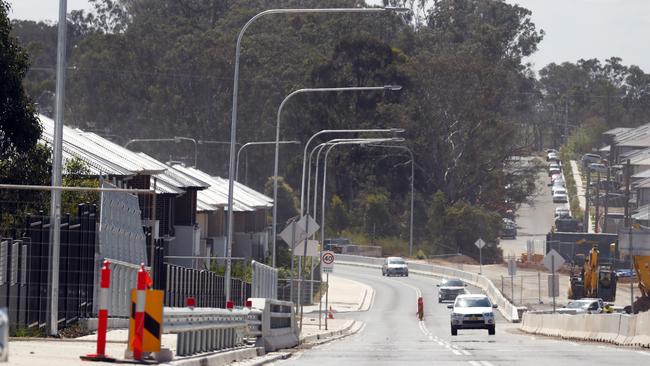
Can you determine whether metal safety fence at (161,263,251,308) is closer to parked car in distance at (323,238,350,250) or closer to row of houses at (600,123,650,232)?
parked car in distance at (323,238,350,250)

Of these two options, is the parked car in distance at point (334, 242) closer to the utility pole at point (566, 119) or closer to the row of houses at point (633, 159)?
→ the row of houses at point (633, 159)

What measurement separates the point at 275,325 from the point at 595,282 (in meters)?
41.7

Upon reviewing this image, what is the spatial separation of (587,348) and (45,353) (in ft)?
47.1

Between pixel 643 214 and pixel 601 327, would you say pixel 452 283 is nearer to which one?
pixel 643 214

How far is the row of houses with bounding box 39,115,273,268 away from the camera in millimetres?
50750

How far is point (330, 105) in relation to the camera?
366 feet

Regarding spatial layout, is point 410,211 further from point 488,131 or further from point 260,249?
point 260,249

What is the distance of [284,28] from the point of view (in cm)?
12794

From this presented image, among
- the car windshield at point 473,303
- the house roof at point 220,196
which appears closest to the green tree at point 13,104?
the car windshield at point 473,303

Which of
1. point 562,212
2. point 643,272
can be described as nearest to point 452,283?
point 643,272

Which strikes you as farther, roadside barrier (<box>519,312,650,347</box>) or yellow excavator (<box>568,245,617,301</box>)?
yellow excavator (<box>568,245,617,301</box>)

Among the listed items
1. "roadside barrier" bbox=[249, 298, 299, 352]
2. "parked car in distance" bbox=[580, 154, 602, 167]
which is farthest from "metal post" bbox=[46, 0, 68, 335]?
"parked car in distance" bbox=[580, 154, 602, 167]

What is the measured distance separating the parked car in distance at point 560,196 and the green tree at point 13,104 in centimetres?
11187

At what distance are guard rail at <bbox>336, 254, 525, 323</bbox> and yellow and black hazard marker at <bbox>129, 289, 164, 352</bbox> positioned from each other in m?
47.2
